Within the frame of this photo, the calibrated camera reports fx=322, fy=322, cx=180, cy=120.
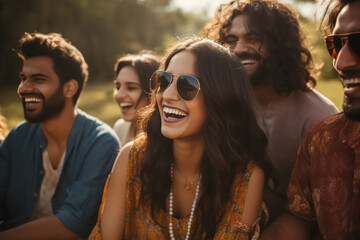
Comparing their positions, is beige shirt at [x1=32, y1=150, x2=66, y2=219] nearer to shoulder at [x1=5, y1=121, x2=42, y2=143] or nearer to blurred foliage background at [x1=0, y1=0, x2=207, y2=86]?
shoulder at [x1=5, y1=121, x2=42, y2=143]

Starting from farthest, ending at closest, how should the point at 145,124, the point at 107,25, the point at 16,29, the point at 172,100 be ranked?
the point at 107,25 → the point at 16,29 → the point at 145,124 → the point at 172,100

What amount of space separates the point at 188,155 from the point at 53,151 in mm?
1895

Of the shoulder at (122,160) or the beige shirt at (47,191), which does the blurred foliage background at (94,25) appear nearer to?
the beige shirt at (47,191)

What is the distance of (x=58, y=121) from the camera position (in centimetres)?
380

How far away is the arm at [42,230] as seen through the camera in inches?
118

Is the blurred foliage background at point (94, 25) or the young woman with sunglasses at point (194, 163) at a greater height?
the blurred foliage background at point (94, 25)

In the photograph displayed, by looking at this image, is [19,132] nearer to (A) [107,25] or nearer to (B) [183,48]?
(B) [183,48]

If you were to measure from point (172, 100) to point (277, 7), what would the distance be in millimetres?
2296

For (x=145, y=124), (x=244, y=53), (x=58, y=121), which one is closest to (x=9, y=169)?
(x=58, y=121)

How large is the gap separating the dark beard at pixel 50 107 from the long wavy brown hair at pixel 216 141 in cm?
164

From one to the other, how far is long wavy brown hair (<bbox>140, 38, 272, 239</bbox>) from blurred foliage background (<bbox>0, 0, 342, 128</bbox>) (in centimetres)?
772

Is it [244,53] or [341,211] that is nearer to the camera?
[341,211]

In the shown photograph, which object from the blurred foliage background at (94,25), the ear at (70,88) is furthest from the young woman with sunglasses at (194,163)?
the blurred foliage background at (94,25)

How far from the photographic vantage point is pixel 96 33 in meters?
31.8
